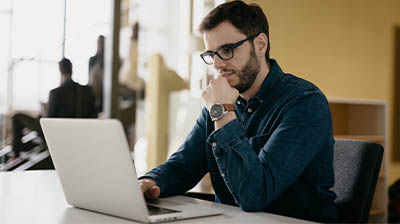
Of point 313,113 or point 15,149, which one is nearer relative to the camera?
point 313,113

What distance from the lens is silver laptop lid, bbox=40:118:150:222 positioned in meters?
1.00

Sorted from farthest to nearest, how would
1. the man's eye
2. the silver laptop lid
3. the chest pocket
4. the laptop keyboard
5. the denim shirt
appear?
the man's eye
the chest pocket
the denim shirt
the laptop keyboard
the silver laptop lid

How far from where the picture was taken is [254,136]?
5.00ft

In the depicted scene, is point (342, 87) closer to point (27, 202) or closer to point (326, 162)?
point (326, 162)

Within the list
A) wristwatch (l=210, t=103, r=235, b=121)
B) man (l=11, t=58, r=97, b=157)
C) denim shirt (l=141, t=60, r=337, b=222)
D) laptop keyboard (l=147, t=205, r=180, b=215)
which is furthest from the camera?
man (l=11, t=58, r=97, b=157)

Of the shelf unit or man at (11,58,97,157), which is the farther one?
the shelf unit

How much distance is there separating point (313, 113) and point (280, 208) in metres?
0.30

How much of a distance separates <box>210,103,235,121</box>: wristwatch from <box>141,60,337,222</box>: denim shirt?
0.05 m

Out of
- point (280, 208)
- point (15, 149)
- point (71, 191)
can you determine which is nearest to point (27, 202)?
point (71, 191)

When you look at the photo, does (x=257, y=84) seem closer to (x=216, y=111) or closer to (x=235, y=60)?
(x=235, y=60)

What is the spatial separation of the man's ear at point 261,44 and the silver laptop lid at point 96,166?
77 centimetres

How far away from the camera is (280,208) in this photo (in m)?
1.44

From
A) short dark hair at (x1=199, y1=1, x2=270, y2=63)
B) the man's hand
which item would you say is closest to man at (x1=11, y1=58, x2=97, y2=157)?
short dark hair at (x1=199, y1=1, x2=270, y2=63)

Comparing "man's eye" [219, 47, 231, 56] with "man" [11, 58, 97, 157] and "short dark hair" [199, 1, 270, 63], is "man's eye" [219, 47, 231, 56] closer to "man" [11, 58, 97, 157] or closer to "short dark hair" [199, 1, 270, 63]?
"short dark hair" [199, 1, 270, 63]
